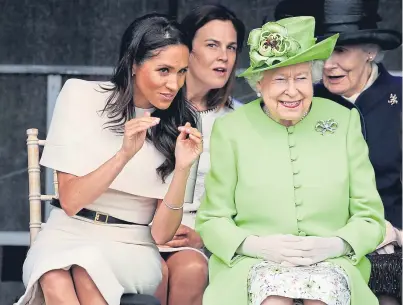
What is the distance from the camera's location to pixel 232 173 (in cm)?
506

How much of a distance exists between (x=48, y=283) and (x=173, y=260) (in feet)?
2.19

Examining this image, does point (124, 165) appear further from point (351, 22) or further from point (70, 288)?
point (351, 22)

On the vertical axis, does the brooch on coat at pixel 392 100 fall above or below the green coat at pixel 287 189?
above

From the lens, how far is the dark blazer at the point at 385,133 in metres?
5.63

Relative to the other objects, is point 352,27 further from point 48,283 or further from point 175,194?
point 48,283

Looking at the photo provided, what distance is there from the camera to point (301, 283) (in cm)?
470

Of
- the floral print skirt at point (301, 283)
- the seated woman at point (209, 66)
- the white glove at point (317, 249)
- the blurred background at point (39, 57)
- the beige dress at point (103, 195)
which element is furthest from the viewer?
the blurred background at point (39, 57)

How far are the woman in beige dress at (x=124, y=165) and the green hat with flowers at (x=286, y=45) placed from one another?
0.32 m

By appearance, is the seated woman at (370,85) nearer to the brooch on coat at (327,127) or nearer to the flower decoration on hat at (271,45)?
the brooch on coat at (327,127)

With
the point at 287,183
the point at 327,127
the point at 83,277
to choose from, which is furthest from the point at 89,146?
the point at 327,127

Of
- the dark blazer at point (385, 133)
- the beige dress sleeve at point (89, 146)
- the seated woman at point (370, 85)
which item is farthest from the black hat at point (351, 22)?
the beige dress sleeve at point (89, 146)

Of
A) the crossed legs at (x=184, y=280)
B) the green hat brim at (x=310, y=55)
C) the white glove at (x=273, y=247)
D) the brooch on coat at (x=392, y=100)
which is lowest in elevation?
the crossed legs at (x=184, y=280)

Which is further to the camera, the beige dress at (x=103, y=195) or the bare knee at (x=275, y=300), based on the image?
the beige dress at (x=103, y=195)

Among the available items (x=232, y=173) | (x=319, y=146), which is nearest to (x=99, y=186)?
(x=232, y=173)
